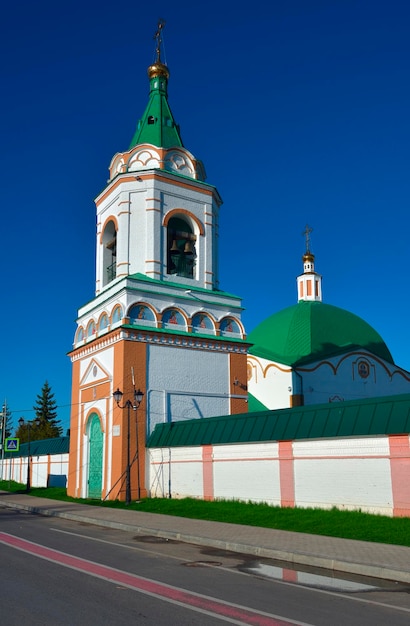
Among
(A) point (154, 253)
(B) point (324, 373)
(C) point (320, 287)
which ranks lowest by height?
(B) point (324, 373)

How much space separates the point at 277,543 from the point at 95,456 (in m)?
12.9

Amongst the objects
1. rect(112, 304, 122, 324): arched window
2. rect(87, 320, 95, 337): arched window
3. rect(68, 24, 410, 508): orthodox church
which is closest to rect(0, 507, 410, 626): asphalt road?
rect(68, 24, 410, 508): orthodox church

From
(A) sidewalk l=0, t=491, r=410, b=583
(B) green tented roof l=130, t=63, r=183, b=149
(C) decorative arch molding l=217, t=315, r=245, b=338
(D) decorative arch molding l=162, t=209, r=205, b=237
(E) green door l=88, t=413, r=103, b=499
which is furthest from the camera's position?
(B) green tented roof l=130, t=63, r=183, b=149

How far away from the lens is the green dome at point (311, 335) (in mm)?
30031

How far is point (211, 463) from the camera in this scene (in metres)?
18.8

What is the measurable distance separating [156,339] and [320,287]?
56.0ft

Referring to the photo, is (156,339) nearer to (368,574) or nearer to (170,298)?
(170,298)

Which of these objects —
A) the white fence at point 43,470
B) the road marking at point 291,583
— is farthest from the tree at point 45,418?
the road marking at point 291,583

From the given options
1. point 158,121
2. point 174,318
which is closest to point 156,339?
point 174,318

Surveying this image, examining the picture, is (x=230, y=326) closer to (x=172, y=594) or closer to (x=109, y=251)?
(x=109, y=251)

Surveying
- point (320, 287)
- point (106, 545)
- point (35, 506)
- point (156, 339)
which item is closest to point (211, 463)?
point (156, 339)

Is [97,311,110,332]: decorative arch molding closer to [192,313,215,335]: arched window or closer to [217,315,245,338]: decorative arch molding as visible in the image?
[192,313,215,335]: arched window

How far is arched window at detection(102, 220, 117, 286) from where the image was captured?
2473 cm

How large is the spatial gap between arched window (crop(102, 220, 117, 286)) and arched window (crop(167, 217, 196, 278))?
227cm
